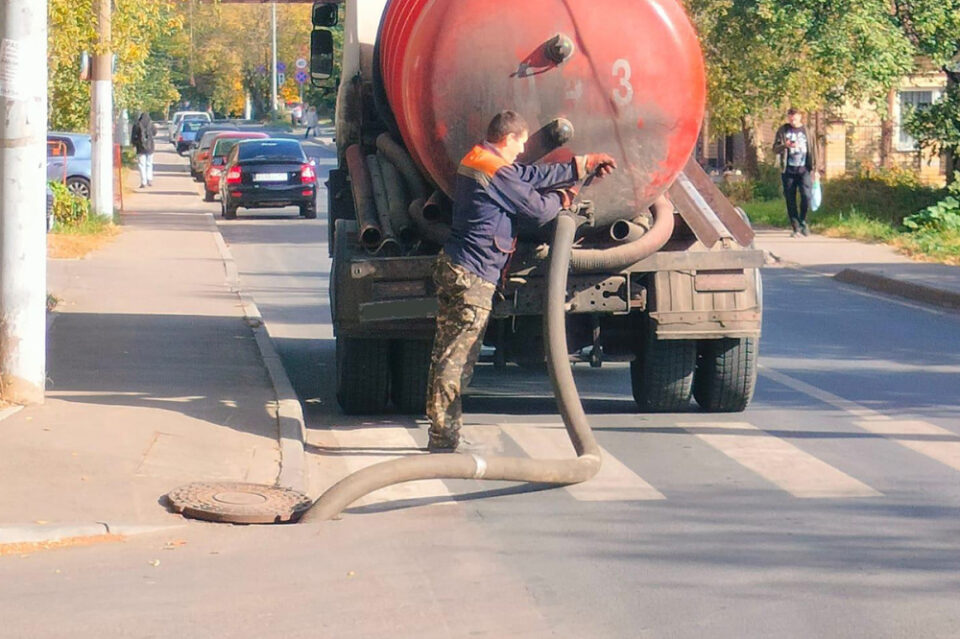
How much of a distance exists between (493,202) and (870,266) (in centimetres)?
1206

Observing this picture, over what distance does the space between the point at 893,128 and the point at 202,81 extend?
77.5 m

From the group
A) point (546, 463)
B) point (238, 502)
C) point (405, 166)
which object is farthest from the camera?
point (405, 166)

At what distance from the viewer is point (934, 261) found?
2038 centimetres

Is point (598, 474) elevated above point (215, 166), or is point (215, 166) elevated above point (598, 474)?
point (215, 166)

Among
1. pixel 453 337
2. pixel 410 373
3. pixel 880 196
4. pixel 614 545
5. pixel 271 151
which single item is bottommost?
pixel 614 545

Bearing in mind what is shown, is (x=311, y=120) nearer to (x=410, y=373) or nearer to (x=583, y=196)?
(x=410, y=373)

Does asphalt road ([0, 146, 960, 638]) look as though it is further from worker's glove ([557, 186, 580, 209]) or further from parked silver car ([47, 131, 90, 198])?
parked silver car ([47, 131, 90, 198])

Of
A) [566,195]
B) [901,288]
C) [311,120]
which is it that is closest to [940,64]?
[901,288]

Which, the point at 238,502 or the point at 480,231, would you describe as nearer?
the point at 238,502

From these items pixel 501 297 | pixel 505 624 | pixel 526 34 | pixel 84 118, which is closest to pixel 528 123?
pixel 526 34

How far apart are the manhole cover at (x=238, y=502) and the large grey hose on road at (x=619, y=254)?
2269mm

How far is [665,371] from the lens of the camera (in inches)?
397

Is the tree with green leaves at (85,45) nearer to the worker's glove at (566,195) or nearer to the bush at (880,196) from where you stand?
the worker's glove at (566,195)

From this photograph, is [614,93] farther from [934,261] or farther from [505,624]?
[934,261]
